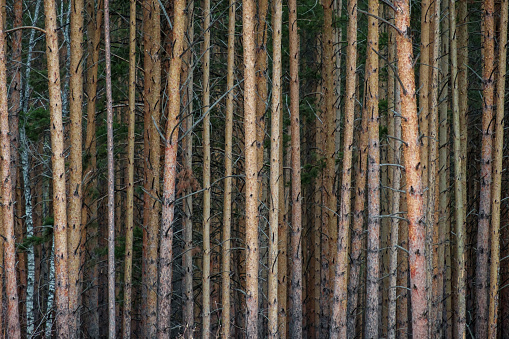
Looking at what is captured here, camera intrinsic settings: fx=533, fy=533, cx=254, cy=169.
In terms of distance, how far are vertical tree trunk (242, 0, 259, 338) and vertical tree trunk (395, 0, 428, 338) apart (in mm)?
2300

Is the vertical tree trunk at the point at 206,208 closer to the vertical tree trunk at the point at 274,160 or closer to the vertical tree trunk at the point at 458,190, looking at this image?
the vertical tree trunk at the point at 274,160

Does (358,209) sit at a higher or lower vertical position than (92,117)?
lower

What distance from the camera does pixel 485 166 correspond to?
10.8 meters

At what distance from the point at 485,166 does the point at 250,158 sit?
5215 millimetres

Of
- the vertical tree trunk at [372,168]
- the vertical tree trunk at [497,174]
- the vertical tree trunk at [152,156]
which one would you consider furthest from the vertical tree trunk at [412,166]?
the vertical tree trunk at [152,156]

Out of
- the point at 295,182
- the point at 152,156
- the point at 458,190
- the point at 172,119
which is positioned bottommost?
the point at 458,190

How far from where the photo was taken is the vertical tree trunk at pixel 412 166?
24.0 ft

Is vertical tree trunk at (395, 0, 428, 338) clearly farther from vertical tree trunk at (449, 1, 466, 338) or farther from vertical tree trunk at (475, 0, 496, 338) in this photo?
vertical tree trunk at (475, 0, 496, 338)

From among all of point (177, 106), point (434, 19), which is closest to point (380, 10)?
point (434, 19)

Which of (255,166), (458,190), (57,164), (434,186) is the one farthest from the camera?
(458,190)

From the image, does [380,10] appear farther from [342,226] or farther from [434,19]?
[342,226]

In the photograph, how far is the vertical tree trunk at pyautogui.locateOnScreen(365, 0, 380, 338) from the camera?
30.3ft

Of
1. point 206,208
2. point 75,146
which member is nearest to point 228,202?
point 206,208

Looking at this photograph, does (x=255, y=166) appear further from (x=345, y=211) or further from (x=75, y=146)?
(x=75, y=146)
